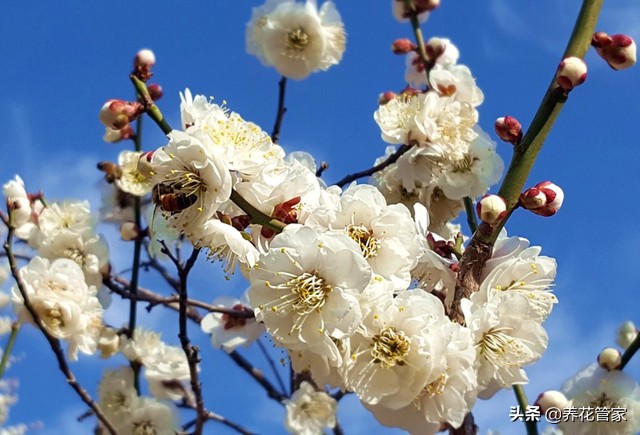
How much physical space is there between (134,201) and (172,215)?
193 cm

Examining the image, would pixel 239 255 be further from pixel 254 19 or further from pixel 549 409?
pixel 254 19

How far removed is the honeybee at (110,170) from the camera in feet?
10.5

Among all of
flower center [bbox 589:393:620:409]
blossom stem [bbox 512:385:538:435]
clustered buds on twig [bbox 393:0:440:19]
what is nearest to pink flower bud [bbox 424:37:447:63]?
clustered buds on twig [bbox 393:0:440:19]

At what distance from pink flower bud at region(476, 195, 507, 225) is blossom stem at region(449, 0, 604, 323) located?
21 millimetres

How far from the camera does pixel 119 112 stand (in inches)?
59.1

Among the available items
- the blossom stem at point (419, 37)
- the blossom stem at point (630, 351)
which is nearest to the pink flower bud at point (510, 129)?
the blossom stem at point (630, 351)

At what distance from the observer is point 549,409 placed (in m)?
2.05

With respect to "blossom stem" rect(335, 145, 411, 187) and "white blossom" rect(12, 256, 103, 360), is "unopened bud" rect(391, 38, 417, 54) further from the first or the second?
"white blossom" rect(12, 256, 103, 360)

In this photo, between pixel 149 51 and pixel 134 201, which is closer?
pixel 149 51

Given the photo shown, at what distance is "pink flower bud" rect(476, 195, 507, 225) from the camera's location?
135cm

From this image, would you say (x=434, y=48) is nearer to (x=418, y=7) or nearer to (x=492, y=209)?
(x=418, y=7)

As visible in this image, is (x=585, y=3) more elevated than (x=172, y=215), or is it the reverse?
(x=585, y=3)

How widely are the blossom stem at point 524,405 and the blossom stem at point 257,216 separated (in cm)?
94

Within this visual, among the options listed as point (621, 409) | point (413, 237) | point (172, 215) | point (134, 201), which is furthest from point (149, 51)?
point (621, 409)
